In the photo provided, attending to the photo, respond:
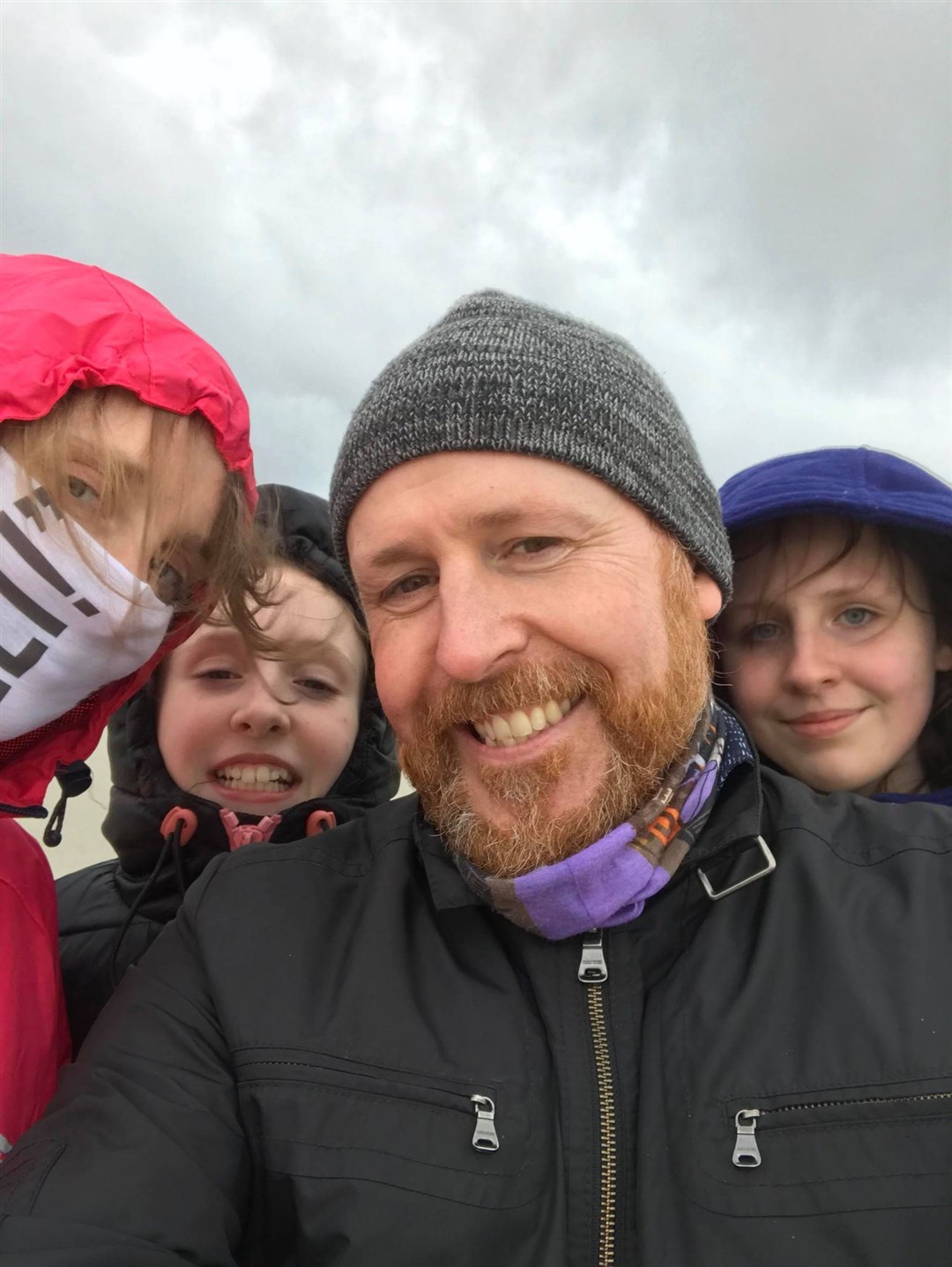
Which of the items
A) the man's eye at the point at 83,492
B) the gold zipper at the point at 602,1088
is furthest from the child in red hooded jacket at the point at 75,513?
the gold zipper at the point at 602,1088

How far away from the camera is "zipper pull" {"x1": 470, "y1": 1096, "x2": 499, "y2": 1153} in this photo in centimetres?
126

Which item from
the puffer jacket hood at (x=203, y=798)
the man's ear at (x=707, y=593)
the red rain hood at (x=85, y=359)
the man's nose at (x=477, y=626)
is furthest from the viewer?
the puffer jacket hood at (x=203, y=798)

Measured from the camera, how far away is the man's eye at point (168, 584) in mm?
1563

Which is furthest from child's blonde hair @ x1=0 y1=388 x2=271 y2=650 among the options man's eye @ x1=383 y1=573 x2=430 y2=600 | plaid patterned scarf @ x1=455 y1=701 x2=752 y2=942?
plaid patterned scarf @ x1=455 y1=701 x2=752 y2=942

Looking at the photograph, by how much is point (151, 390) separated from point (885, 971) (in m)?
1.59

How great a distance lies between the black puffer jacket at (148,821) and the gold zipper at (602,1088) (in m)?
1.05

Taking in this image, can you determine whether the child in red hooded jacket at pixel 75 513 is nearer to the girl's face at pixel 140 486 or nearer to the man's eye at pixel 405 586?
the girl's face at pixel 140 486

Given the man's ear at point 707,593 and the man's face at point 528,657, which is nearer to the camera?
the man's face at point 528,657

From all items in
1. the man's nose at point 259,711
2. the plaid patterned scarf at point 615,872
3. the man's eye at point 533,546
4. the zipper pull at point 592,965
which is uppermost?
the man's eye at point 533,546

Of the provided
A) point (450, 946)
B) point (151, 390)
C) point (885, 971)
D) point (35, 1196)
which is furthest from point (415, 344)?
point (35, 1196)

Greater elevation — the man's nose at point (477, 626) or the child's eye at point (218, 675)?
the child's eye at point (218, 675)

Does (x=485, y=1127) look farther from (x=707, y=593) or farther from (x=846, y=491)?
(x=846, y=491)

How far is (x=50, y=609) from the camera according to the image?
1427mm

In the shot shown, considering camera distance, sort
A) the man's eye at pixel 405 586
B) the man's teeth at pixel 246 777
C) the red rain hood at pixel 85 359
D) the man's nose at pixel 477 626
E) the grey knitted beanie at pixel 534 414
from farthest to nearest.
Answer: the man's teeth at pixel 246 777
the man's eye at pixel 405 586
the grey knitted beanie at pixel 534 414
the man's nose at pixel 477 626
the red rain hood at pixel 85 359
